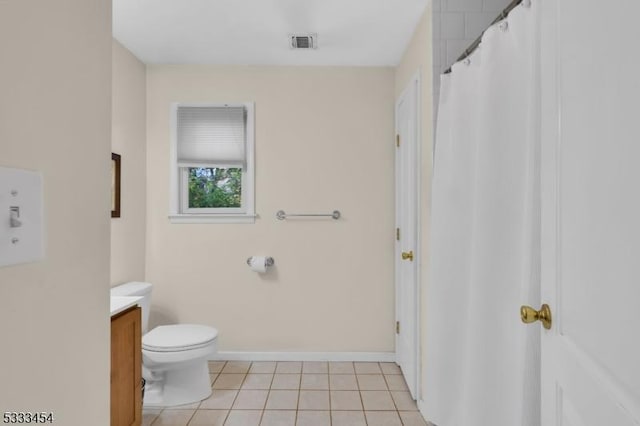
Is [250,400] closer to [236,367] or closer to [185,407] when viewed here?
[185,407]

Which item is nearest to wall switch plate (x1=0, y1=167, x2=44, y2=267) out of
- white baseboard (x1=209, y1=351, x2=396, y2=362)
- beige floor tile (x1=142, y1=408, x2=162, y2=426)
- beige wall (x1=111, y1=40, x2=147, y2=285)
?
beige floor tile (x1=142, y1=408, x2=162, y2=426)

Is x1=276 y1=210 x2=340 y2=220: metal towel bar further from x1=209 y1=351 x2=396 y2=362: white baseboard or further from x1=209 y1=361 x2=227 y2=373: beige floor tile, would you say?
x1=209 y1=361 x2=227 y2=373: beige floor tile

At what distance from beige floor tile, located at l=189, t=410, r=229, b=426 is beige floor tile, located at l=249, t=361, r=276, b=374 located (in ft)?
1.85

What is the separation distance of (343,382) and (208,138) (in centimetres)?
204

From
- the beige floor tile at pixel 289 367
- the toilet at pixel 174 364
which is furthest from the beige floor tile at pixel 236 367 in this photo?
the toilet at pixel 174 364

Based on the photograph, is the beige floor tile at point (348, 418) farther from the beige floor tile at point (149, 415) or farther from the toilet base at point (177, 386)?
the beige floor tile at point (149, 415)

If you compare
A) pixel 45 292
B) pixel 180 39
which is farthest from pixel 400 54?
pixel 45 292

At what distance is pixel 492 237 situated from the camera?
131 cm

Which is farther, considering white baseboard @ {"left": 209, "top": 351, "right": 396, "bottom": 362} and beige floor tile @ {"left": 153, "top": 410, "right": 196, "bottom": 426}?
white baseboard @ {"left": 209, "top": 351, "right": 396, "bottom": 362}

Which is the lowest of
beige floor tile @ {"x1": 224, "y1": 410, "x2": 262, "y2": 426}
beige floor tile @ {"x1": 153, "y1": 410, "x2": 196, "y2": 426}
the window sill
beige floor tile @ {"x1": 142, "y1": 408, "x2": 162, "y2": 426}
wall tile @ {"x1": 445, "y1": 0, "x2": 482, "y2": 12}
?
beige floor tile @ {"x1": 142, "y1": 408, "x2": 162, "y2": 426}

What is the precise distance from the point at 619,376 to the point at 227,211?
2668 mm

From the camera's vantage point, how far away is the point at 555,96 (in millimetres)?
920

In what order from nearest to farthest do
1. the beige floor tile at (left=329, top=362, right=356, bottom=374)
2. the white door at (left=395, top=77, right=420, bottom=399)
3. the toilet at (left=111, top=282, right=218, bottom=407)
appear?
the toilet at (left=111, top=282, right=218, bottom=407) < the white door at (left=395, top=77, right=420, bottom=399) < the beige floor tile at (left=329, top=362, right=356, bottom=374)

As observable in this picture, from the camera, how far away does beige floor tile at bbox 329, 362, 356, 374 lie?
2.79 metres
